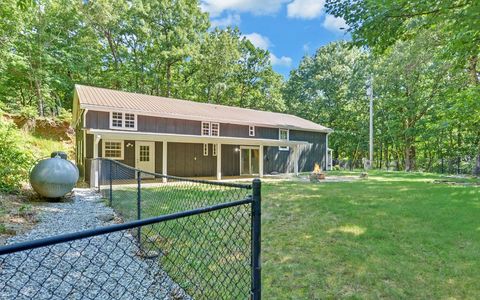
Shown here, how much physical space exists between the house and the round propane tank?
3878 millimetres

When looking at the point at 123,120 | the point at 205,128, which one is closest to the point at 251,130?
the point at 205,128

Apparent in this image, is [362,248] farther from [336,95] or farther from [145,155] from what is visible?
[336,95]

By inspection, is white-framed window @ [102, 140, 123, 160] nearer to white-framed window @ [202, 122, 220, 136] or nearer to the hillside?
the hillside

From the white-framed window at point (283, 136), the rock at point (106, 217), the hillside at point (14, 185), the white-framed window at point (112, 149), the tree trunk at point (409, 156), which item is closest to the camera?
the hillside at point (14, 185)

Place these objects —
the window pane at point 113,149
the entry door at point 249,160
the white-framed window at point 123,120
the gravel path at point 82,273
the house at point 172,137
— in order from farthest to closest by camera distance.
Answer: the entry door at point 249,160 < the window pane at point 113,149 < the white-framed window at point 123,120 < the house at point 172,137 < the gravel path at point 82,273

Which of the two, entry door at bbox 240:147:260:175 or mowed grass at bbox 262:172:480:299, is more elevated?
entry door at bbox 240:147:260:175

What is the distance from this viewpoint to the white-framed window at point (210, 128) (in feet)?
54.3

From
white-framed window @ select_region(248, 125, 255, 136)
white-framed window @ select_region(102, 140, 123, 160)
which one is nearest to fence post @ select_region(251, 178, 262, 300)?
white-framed window @ select_region(102, 140, 123, 160)

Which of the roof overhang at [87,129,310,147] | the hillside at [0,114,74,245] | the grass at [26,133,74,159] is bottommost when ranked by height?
the hillside at [0,114,74,245]

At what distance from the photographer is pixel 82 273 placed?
3262 mm

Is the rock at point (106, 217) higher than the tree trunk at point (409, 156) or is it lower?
lower

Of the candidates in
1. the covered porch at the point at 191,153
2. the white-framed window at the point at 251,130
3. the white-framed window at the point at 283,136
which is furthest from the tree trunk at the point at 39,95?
the white-framed window at the point at 283,136

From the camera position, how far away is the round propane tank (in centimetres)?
773

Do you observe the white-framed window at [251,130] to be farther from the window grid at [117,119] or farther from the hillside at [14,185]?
the hillside at [14,185]
